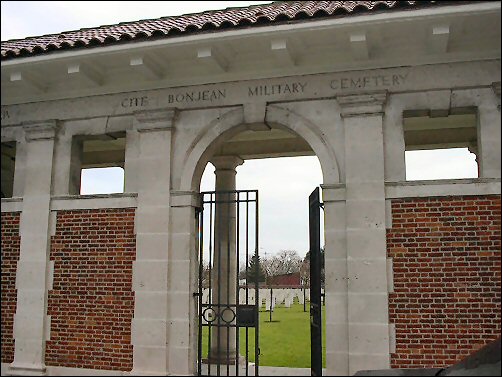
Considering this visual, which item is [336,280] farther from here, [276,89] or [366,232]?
[276,89]

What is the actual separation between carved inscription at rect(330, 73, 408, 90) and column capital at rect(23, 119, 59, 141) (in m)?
4.28

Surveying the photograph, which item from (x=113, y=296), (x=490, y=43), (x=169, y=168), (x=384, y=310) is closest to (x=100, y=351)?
(x=113, y=296)

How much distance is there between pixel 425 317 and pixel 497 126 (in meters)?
2.51

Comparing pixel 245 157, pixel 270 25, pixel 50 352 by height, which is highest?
pixel 270 25

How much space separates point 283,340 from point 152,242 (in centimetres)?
720

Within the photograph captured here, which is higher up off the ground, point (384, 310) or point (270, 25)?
point (270, 25)

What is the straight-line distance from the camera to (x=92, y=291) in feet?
25.2

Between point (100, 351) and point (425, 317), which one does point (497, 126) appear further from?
point (100, 351)

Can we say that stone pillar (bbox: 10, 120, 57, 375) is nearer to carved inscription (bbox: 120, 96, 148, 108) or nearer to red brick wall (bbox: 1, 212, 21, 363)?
red brick wall (bbox: 1, 212, 21, 363)

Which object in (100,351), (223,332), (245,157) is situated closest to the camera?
(100,351)

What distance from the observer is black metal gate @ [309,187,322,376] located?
23.2 feet

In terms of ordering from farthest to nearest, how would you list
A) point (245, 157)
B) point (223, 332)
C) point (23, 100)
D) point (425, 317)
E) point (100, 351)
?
point (245, 157) → point (223, 332) → point (23, 100) → point (100, 351) → point (425, 317)

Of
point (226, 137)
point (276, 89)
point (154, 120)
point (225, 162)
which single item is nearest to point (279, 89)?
point (276, 89)

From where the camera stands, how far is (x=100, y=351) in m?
7.50
